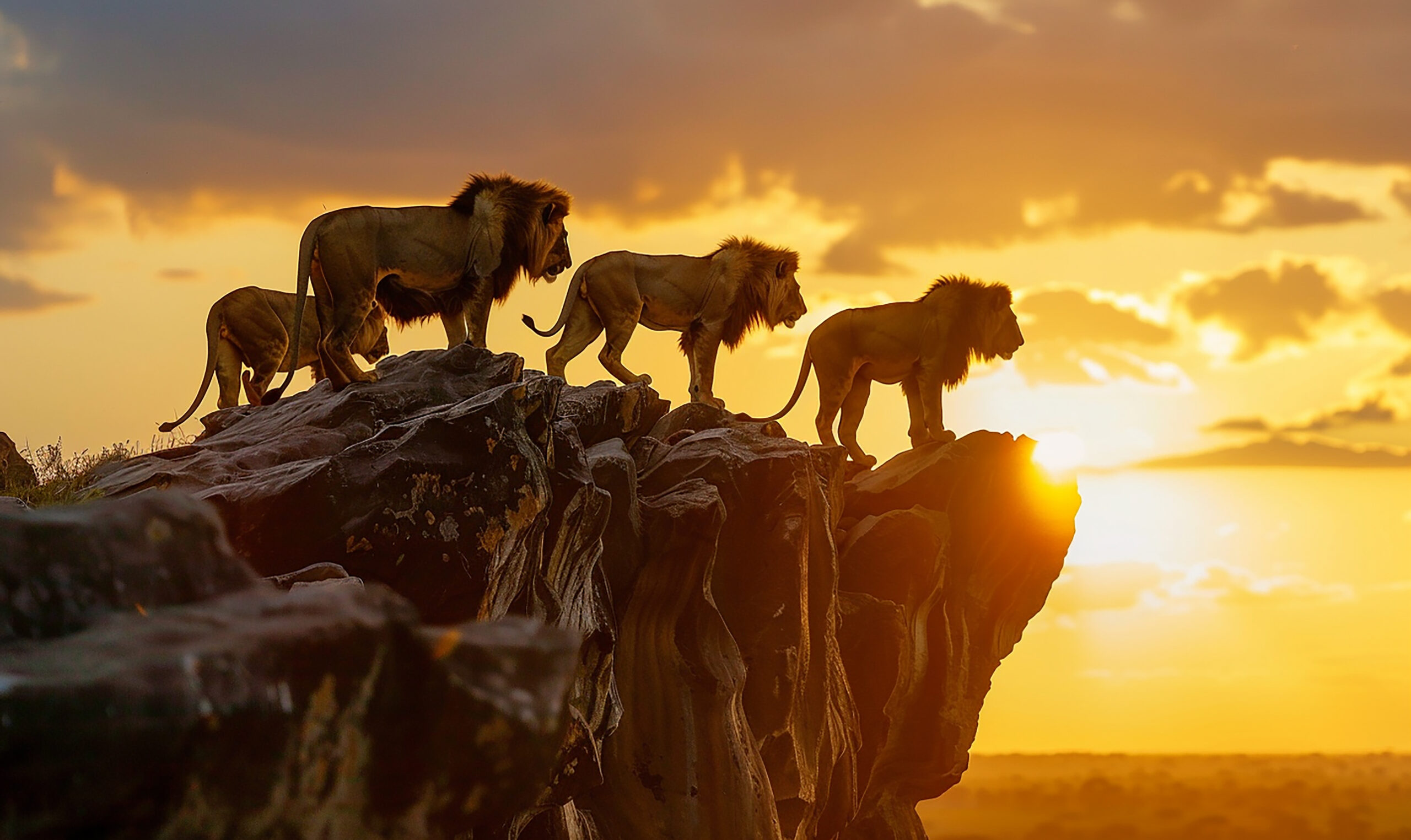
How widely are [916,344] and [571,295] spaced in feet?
19.8

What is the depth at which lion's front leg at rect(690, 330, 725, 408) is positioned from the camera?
17188 millimetres

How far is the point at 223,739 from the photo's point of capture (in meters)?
2.68

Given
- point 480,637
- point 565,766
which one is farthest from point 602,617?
point 480,637

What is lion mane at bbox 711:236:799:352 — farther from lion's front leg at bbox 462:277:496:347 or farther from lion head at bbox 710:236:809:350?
lion's front leg at bbox 462:277:496:347

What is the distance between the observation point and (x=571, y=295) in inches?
628

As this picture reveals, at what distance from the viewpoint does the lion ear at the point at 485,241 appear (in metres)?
12.6

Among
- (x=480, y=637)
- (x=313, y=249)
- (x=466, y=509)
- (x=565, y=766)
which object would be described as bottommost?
(x=565, y=766)

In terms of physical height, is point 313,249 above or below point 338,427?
above

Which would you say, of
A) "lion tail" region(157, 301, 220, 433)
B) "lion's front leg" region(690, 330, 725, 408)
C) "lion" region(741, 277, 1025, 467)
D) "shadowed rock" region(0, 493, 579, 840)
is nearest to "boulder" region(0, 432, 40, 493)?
"lion tail" region(157, 301, 220, 433)

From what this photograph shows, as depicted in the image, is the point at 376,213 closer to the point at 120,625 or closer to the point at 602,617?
the point at 602,617

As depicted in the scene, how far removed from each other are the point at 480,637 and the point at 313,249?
31.4 ft

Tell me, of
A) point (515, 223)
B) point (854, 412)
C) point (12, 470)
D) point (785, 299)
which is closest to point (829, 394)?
point (854, 412)

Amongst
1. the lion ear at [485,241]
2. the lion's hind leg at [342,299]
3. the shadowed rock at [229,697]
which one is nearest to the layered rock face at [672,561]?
the shadowed rock at [229,697]

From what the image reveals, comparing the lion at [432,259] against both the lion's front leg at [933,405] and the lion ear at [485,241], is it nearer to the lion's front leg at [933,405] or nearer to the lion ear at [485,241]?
the lion ear at [485,241]
